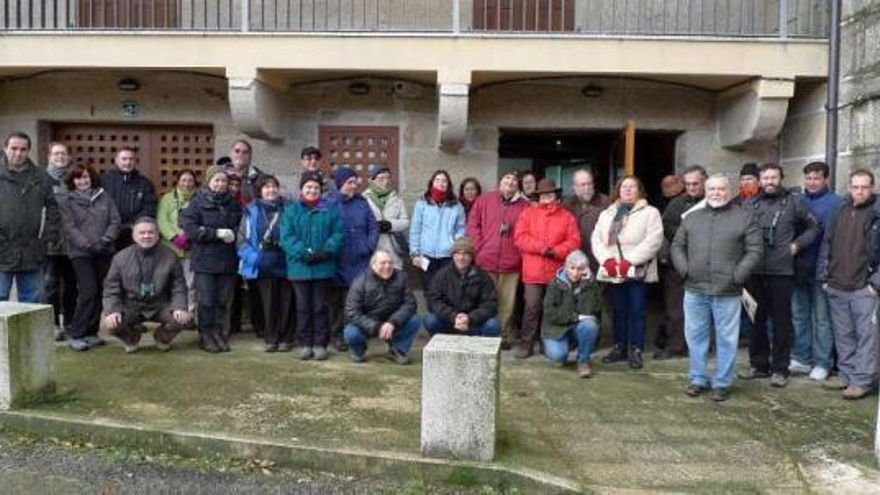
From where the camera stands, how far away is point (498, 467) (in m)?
4.21

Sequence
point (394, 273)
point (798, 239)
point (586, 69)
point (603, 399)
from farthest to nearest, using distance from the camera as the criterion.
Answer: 1. point (586, 69)
2. point (394, 273)
3. point (798, 239)
4. point (603, 399)

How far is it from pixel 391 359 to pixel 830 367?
3638 millimetres

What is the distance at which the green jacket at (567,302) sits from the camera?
6.43m

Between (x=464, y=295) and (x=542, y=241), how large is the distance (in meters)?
0.85

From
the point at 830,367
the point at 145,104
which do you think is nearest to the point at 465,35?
the point at 145,104

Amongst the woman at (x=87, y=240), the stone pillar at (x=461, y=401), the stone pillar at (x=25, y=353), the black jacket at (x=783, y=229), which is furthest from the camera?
the woman at (x=87, y=240)

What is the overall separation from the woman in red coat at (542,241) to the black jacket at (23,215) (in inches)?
157

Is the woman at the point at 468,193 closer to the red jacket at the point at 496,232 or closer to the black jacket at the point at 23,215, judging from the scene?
the red jacket at the point at 496,232

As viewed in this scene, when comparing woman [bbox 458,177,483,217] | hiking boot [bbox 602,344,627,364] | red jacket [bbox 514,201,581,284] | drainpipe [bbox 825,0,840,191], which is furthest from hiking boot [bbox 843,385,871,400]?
woman [bbox 458,177,483,217]

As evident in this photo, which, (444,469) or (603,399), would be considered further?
(603,399)

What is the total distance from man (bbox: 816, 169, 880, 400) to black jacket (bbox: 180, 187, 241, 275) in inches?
193

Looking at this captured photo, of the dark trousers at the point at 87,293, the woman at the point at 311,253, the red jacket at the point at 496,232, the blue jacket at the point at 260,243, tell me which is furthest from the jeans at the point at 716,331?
the dark trousers at the point at 87,293

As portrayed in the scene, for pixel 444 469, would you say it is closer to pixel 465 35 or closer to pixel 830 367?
pixel 830 367

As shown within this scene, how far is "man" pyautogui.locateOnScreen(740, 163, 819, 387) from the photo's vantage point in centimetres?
611
